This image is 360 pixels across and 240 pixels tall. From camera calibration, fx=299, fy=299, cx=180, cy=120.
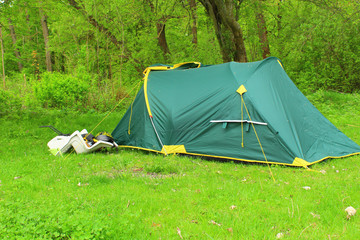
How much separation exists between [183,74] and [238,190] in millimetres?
3369

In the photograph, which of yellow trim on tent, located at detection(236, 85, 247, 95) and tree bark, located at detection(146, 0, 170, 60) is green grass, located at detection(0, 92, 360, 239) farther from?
tree bark, located at detection(146, 0, 170, 60)

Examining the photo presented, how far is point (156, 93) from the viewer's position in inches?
252

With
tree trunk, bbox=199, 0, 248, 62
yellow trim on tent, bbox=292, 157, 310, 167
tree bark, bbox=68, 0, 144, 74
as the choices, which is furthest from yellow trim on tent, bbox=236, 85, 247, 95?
tree bark, bbox=68, 0, 144, 74

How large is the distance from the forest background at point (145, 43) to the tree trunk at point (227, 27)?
1.3 inches

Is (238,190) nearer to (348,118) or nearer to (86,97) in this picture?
(348,118)

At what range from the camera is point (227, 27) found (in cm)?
1023

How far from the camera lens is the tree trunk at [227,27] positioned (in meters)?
9.92

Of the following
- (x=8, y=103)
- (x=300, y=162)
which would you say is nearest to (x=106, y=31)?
(x=8, y=103)

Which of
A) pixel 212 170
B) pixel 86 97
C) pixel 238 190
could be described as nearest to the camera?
pixel 238 190

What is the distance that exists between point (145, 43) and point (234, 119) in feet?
28.6

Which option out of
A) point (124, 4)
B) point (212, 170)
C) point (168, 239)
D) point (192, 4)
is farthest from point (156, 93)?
point (192, 4)

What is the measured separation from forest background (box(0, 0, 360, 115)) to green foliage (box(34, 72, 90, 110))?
0.10 feet

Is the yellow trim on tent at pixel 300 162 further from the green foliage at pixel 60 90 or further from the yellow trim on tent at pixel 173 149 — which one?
the green foliage at pixel 60 90

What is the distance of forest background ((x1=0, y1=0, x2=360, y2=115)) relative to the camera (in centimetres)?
976
